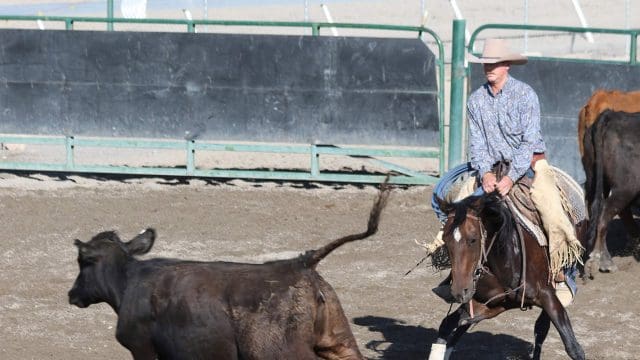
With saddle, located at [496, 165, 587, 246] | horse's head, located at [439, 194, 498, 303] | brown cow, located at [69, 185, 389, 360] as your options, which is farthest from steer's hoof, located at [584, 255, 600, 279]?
brown cow, located at [69, 185, 389, 360]

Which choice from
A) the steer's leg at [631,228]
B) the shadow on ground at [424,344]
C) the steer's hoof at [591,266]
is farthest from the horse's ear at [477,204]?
the steer's leg at [631,228]

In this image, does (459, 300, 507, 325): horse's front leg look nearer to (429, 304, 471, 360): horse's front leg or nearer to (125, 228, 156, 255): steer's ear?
(429, 304, 471, 360): horse's front leg

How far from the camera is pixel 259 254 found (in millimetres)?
11086

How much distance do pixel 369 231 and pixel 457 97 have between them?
7.46 metres

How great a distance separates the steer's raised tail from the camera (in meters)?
6.09

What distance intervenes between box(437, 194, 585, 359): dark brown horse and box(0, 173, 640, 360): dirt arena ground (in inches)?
35.9

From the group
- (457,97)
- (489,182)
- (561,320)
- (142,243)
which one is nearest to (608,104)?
(457,97)

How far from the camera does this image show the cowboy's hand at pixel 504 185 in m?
7.54

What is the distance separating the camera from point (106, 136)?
45.7ft

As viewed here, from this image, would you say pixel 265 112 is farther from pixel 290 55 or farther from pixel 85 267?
pixel 85 267

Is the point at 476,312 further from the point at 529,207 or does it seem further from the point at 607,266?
the point at 607,266

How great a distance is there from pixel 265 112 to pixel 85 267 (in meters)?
6.92

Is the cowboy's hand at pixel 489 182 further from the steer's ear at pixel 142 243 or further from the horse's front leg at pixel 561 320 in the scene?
the steer's ear at pixel 142 243

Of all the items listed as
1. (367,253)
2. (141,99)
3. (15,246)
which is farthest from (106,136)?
(367,253)
